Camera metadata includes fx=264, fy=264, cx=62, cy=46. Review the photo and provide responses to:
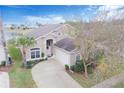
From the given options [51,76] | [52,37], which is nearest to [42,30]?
[52,37]

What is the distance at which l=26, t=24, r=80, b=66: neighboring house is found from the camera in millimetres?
3730

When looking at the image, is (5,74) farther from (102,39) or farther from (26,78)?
(102,39)

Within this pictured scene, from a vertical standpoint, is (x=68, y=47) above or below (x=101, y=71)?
above

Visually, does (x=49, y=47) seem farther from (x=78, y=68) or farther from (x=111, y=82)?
(x=111, y=82)

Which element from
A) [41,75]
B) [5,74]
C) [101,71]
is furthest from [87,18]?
[5,74]

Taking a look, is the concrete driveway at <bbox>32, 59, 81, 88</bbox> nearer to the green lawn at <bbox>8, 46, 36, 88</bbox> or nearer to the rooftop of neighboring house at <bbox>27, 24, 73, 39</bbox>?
the green lawn at <bbox>8, 46, 36, 88</bbox>

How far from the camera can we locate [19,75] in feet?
12.4

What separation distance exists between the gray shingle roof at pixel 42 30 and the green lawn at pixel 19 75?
1.13 ft

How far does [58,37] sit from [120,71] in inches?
39.7

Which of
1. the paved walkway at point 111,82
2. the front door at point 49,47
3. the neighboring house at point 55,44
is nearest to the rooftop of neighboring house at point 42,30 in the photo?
the neighboring house at point 55,44

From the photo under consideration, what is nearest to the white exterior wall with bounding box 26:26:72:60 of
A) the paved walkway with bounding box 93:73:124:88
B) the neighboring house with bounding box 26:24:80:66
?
the neighboring house with bounding box 26:24:80:66

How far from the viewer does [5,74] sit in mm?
3762

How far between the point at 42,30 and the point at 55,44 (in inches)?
11.0
